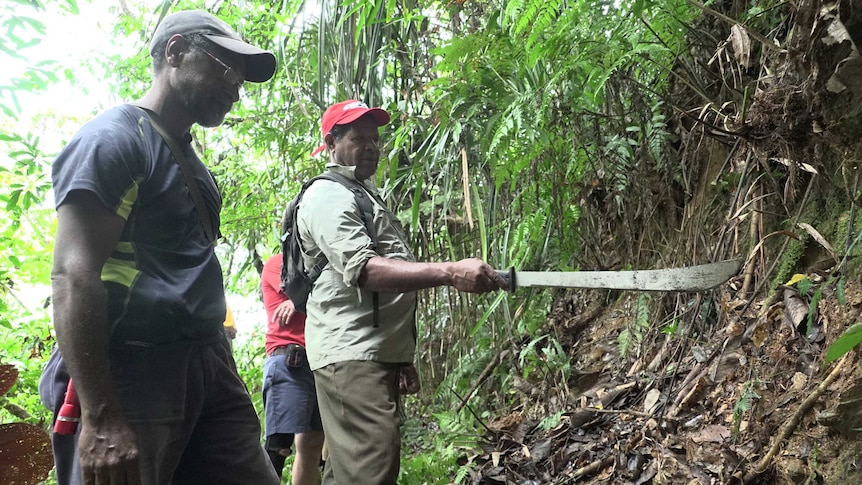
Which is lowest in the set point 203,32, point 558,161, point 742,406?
point 742,406

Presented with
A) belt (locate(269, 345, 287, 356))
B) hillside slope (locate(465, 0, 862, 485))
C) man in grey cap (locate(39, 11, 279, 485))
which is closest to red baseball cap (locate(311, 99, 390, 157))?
man in grey cap (locate(39, 11, 279, 485))

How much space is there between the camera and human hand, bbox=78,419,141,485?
1.52 m

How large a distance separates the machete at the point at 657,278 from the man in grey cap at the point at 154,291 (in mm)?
1095

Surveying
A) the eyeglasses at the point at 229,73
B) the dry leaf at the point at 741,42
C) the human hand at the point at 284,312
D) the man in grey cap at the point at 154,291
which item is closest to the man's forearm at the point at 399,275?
the man in grey cap at the point at 154,291

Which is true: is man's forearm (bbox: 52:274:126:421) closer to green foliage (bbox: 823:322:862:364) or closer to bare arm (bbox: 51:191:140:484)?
bare arm (bbox: 51:191:140:484)

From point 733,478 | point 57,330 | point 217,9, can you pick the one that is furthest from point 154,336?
point 217,9

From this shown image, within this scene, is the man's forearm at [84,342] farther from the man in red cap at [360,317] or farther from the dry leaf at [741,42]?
the dry leaf at [741,42]

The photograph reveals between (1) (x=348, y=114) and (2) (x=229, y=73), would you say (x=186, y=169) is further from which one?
(1) (x=348, y=114)

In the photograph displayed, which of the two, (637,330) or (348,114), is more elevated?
(348,114)

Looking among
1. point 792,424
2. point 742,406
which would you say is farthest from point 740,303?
point 792,424

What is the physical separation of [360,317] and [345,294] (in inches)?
4.5

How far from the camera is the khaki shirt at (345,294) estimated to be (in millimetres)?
2436

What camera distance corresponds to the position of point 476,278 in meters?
2.30

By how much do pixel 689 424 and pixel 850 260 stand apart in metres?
0.89
